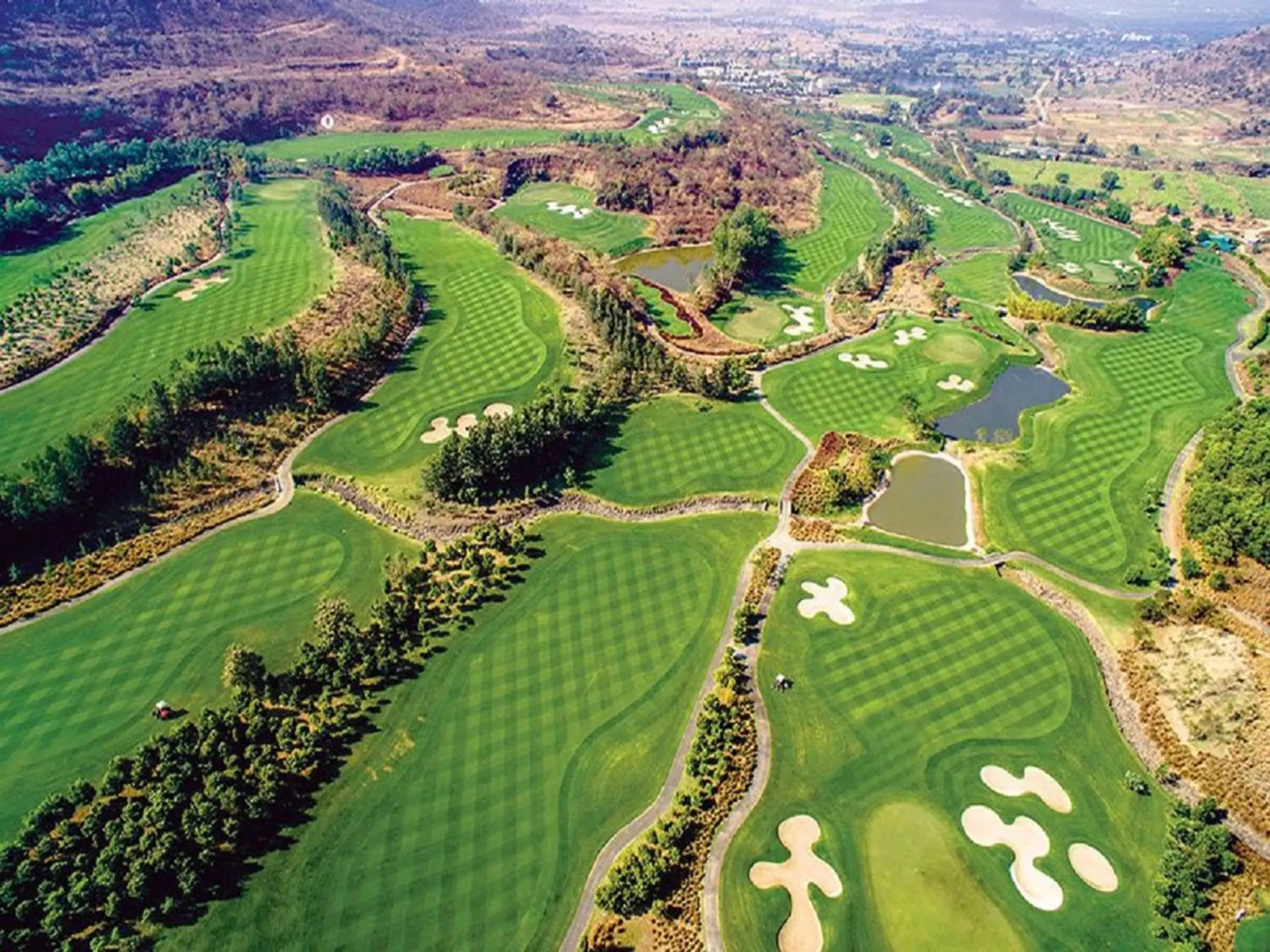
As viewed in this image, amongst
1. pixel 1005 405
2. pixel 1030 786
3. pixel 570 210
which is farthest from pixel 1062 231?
pixel 1030 786

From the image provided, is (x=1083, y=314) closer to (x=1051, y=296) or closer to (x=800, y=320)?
(x=1051, y=296)

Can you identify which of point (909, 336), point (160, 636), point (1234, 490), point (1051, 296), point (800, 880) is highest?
point (1234, 490)

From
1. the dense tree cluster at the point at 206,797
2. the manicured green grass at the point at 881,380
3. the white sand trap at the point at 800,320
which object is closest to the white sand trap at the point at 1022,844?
the dense tree cluster at the point at 206,797

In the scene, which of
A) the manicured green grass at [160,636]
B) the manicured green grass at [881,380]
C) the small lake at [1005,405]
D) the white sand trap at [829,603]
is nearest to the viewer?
the manicured green grass at [160,636]

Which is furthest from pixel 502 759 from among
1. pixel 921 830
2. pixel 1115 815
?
pixel 1115 815

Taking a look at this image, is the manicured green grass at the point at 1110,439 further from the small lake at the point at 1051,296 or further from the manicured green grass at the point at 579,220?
the manicured green grass at the point at 579,220

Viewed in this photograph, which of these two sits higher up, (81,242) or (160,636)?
(81,242)

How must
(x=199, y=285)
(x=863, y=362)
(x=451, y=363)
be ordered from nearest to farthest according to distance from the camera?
(x=451, y=363), (x=863, y=362), (x=199, y=285)

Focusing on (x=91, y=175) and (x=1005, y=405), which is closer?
(x=1005, y=405)
